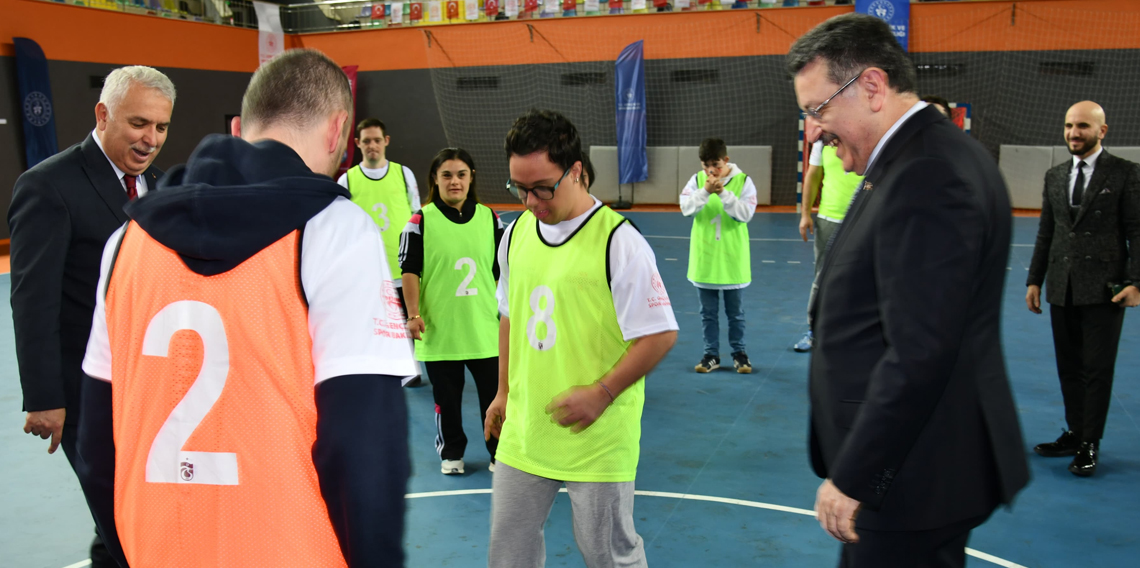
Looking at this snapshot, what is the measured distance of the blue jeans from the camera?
22.0 feet

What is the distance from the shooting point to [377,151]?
699 cm

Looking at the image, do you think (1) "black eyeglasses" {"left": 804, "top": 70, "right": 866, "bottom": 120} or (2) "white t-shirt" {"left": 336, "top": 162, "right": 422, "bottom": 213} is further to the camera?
(2) "white t-shirt" {"left": 336, "top": 162, "right": 422, "bottom": 213}

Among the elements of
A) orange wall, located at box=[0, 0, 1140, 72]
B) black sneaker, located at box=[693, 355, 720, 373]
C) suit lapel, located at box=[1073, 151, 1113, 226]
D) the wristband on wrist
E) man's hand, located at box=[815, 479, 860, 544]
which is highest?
orange wall, located at box=[0, 0, 1140, 72]

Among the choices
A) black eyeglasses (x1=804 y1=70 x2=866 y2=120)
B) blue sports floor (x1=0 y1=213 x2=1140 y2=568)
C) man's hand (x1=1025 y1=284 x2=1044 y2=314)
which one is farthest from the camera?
man's hand (x1=1025 y1=284 x2=1044 y2=314)

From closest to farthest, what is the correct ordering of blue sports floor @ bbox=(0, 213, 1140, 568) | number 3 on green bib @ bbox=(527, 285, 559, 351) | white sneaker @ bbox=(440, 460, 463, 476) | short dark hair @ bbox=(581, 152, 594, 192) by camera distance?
number 3 on green bib @ bbox=(527, 285, 559, 351) < short dark hair @ bbox=(581, 152, 594, 192) < blue sports floor @ bbox=(0, 213, 1140, 568) < white sneaker @ bbox=(440, 460, 463, 476)

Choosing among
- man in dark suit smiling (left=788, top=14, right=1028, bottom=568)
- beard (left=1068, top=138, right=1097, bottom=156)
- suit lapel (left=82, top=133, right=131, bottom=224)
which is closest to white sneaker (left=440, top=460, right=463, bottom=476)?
suit lapel (left=82, top=133, right=131, bottom=224)

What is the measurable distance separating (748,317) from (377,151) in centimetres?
404

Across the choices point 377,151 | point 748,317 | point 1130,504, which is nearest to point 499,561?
point 1130,504

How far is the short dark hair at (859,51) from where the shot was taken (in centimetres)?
187

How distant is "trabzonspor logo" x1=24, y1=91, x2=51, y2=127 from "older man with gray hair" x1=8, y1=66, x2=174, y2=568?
48.0ft

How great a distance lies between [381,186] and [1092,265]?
206 inches

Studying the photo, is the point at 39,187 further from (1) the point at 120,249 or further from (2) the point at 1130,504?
(2) the point at 1130,504

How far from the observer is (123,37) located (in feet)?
56.1

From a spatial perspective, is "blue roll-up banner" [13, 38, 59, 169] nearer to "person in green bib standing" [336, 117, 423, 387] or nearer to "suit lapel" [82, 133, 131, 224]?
"person in green bib standing" [336, 117, 423, 387]
